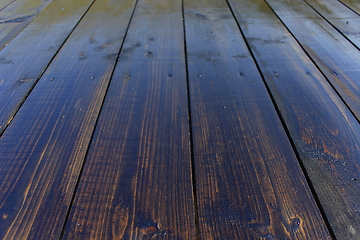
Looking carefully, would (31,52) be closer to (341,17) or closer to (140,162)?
(140,162)

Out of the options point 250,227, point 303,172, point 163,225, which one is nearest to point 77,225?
point 163,225

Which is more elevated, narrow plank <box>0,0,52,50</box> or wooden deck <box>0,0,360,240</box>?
narrow plank <box>0,0,52,50</box>

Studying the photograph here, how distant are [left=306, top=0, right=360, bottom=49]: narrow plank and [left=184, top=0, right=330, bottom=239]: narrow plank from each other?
1.64 ft

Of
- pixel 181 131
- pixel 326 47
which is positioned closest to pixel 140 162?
pixel 181 131

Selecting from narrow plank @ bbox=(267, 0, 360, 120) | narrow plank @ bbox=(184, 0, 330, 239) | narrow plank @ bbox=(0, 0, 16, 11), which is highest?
narrow plank @ bbox=(0, 0, 16, 11)

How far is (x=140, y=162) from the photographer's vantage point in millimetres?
602

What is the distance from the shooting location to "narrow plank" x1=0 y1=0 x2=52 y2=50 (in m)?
1.14

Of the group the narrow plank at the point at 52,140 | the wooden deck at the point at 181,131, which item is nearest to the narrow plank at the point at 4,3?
the wooden deck at the point at 181,131

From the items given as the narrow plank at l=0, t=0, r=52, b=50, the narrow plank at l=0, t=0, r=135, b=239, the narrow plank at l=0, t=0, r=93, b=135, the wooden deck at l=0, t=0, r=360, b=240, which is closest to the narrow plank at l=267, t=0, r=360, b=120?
the wooden deck at l=0, t=0, r=360, b=240

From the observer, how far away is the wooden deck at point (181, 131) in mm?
506

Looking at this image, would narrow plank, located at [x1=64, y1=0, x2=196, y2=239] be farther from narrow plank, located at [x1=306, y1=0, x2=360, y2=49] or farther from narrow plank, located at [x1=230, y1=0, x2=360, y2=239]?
narrow plank, located at [x1=306, y1=0, x2=360, y2=49]

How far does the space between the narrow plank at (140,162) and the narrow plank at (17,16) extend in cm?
58

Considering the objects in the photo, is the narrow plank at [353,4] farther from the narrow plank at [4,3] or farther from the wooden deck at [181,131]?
the narrow plank at [4,3]

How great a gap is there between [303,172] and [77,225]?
473mm
